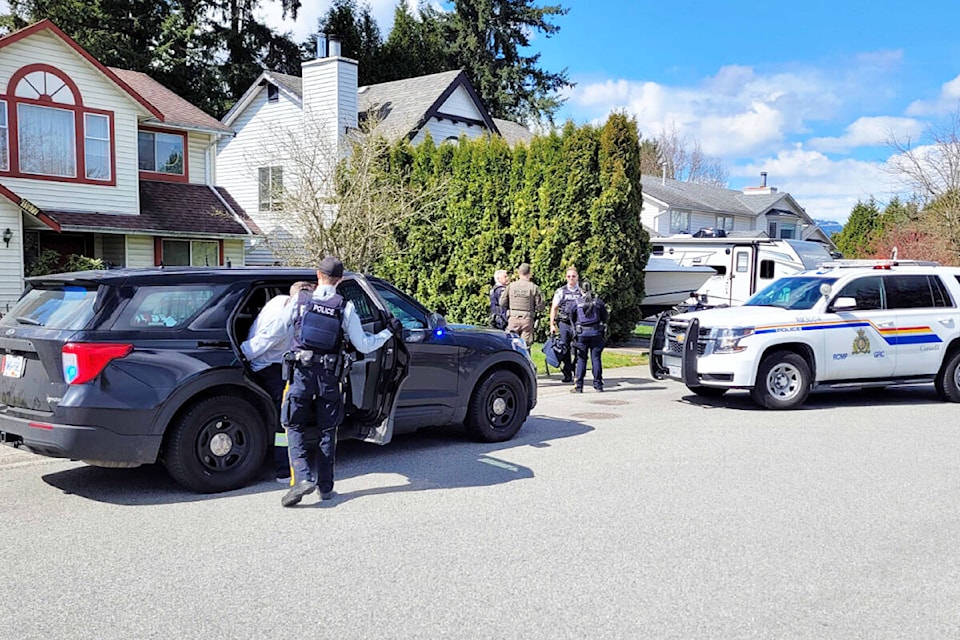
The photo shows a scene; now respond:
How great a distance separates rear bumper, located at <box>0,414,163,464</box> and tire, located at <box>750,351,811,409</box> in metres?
7.31

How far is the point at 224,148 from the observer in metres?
32.5

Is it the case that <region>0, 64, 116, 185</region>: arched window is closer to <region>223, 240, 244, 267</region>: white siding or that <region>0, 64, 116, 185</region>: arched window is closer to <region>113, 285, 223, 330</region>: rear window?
<region>223, 240, 244, 267</region>: white siding

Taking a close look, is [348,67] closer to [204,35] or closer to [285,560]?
[204,35]

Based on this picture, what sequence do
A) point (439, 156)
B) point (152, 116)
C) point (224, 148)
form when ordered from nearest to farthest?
point (439, 156)
point (152, 116)
point (224, 148)

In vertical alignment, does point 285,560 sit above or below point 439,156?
below

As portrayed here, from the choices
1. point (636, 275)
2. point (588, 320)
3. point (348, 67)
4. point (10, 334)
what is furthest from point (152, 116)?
point (10, 334)

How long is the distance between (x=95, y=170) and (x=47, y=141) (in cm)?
124

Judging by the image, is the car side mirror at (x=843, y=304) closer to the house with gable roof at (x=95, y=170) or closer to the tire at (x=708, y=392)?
the tire at (x=708, y=392)

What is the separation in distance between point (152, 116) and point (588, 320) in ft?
48.9

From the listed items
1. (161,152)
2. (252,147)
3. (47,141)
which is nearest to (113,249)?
(161,152)

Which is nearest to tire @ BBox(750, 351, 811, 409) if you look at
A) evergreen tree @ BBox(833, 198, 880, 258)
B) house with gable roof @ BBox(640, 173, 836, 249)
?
house with gable roof @ BBox(640, 173, 836, 249)

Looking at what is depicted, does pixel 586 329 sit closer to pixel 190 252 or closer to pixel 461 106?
pixel 190 252

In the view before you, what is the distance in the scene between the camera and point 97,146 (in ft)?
68.1

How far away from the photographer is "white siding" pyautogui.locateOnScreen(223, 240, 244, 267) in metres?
24.1
